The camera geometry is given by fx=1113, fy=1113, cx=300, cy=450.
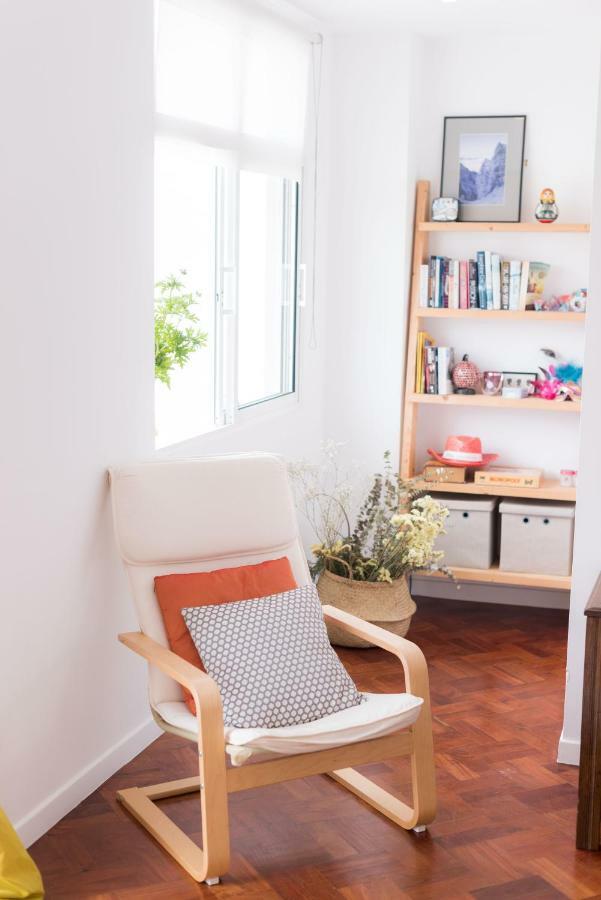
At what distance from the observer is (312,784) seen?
124 inches

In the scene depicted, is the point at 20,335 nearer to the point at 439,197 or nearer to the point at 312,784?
the point at 312,784

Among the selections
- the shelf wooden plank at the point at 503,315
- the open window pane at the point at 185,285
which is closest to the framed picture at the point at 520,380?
the shelf wooden plank at the point at 503,315

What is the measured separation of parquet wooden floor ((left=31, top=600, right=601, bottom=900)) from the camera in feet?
8.57

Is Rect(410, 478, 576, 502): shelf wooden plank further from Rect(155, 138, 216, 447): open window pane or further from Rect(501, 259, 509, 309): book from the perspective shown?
Rect(155, 138, 216, 447): open window pane

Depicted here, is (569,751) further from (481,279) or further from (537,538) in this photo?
(481,279)

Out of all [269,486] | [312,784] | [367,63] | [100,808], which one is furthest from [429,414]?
[100,808]

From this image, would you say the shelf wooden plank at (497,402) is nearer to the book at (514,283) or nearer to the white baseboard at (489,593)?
the book at (514,283)

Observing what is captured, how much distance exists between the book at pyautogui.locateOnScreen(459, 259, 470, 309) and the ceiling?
90cm

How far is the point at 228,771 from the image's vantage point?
2582 millimetres

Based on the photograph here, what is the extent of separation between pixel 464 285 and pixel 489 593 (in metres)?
1.36

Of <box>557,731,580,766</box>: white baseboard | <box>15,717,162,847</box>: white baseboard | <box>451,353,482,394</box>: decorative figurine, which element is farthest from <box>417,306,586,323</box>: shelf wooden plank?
<box>15,717,162,847</box>: white baseboard

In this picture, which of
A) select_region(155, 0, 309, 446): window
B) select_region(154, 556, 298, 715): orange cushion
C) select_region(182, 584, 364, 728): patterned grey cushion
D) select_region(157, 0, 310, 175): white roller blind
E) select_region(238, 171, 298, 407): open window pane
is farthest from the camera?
select_region(238, 171, 298, 407): open window pane

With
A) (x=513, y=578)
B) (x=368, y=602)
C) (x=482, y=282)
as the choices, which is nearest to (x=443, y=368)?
(x=482, y=282)

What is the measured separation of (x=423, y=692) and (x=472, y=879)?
470mm
